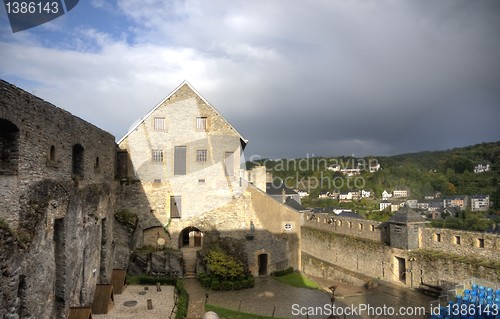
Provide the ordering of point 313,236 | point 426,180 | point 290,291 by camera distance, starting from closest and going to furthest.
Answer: point 290,291 < point 313,236 < point 426,180

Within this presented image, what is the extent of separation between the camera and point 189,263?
2417 centimetres

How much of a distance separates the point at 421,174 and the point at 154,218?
9228 centimetres

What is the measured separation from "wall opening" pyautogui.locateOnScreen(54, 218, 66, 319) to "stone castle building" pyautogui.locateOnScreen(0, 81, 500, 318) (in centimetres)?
3

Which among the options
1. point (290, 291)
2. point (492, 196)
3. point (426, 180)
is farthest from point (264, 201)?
point (426, 180)

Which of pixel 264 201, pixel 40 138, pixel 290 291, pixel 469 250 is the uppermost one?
pixel 40 138

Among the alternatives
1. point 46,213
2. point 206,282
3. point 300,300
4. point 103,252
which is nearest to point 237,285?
point 206,282

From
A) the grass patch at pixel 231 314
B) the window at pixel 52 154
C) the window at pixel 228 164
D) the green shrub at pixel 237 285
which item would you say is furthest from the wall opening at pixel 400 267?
the window at pixel 52 154

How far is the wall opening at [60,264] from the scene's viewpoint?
12969 mm

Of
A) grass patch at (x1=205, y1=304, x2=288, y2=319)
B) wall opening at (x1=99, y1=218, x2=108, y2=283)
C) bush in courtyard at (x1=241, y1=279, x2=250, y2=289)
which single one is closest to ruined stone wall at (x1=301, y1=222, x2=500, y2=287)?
bush in courtyard at (x1=241, y1=279, x2=250, y2=289)

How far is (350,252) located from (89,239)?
55.2 ft

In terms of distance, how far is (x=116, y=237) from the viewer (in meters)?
21.6

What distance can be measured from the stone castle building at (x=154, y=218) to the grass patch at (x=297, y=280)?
2.97ft

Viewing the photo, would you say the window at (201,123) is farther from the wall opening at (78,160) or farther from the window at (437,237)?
the window at (437,237)

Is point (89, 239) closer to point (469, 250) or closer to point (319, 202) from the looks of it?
point (469, 250)
